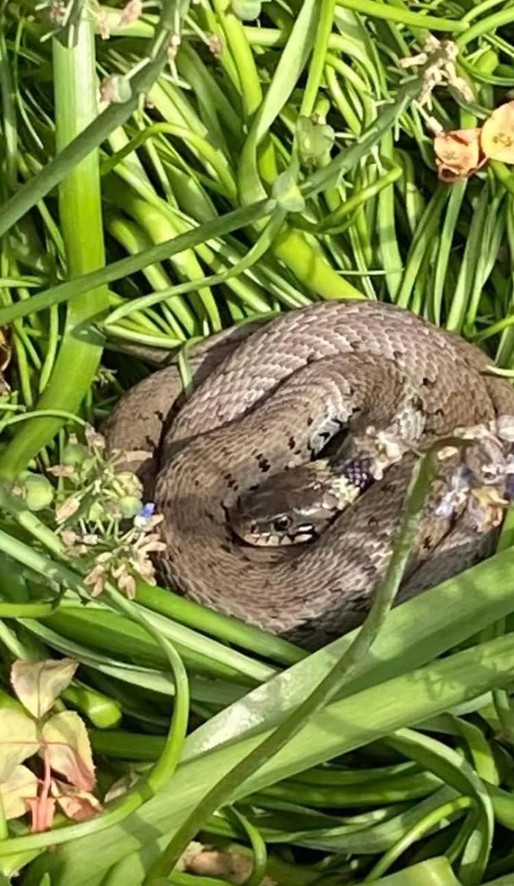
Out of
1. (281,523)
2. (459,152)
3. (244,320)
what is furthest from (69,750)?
(459,152)

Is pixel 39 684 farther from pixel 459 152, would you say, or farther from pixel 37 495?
pixel 459 152

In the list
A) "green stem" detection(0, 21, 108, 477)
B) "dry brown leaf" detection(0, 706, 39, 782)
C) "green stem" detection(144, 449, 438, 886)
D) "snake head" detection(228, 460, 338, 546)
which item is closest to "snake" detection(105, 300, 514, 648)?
"snake head" detection(228, 460, 338, 546)

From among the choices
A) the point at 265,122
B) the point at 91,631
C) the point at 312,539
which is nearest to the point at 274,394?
the point at 312,539

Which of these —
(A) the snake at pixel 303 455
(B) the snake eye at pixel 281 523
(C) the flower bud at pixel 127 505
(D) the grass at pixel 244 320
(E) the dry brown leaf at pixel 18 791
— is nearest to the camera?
(C) the flower bud at pixel 127 505

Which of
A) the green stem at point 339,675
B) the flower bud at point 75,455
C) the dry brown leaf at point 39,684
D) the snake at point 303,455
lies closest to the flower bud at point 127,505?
the flower bud at point 75,455

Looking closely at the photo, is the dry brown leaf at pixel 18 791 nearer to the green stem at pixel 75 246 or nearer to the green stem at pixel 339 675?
the green stem at pixel 339 675
